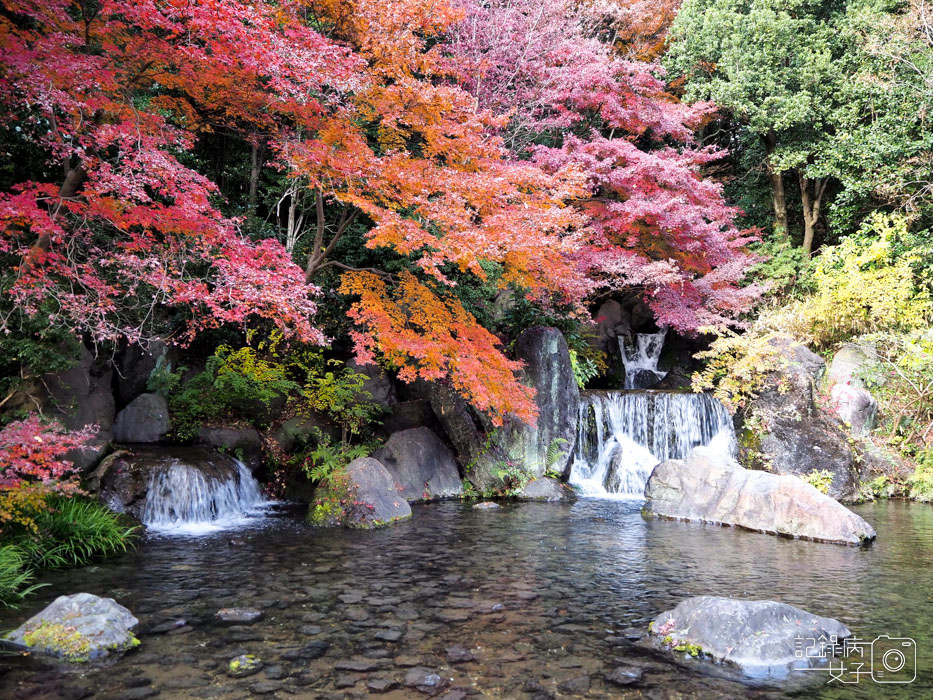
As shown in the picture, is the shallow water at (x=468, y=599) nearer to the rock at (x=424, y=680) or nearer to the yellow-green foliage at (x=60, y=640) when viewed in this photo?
the rock at (x=424, y=680)

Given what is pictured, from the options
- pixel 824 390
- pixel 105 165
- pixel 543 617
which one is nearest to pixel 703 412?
pixel 824 390

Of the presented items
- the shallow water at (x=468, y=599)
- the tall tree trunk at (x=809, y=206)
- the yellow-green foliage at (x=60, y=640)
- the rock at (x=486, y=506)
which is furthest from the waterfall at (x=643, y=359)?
the yellow-green foliage at (x=60, y=640)

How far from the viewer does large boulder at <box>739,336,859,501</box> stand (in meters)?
12.1

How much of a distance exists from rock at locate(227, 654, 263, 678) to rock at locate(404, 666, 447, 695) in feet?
3.52

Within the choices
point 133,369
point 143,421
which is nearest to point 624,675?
point 143,421

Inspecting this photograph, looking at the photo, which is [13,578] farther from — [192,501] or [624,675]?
[624,675]

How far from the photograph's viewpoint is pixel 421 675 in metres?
4.33

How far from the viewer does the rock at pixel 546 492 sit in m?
11.6

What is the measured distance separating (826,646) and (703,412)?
362 inches

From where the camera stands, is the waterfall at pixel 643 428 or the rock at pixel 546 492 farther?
the waterfall at pixel 643 428

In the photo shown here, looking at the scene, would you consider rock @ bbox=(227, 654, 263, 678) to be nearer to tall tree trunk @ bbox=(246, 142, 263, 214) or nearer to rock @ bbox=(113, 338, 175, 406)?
rock @ bbox=(113, 338, 175, 406)

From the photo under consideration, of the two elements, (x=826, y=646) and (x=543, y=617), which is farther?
(x=543, y=617)

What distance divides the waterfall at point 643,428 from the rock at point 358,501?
487cm

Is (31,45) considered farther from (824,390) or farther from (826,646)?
(824,390)
